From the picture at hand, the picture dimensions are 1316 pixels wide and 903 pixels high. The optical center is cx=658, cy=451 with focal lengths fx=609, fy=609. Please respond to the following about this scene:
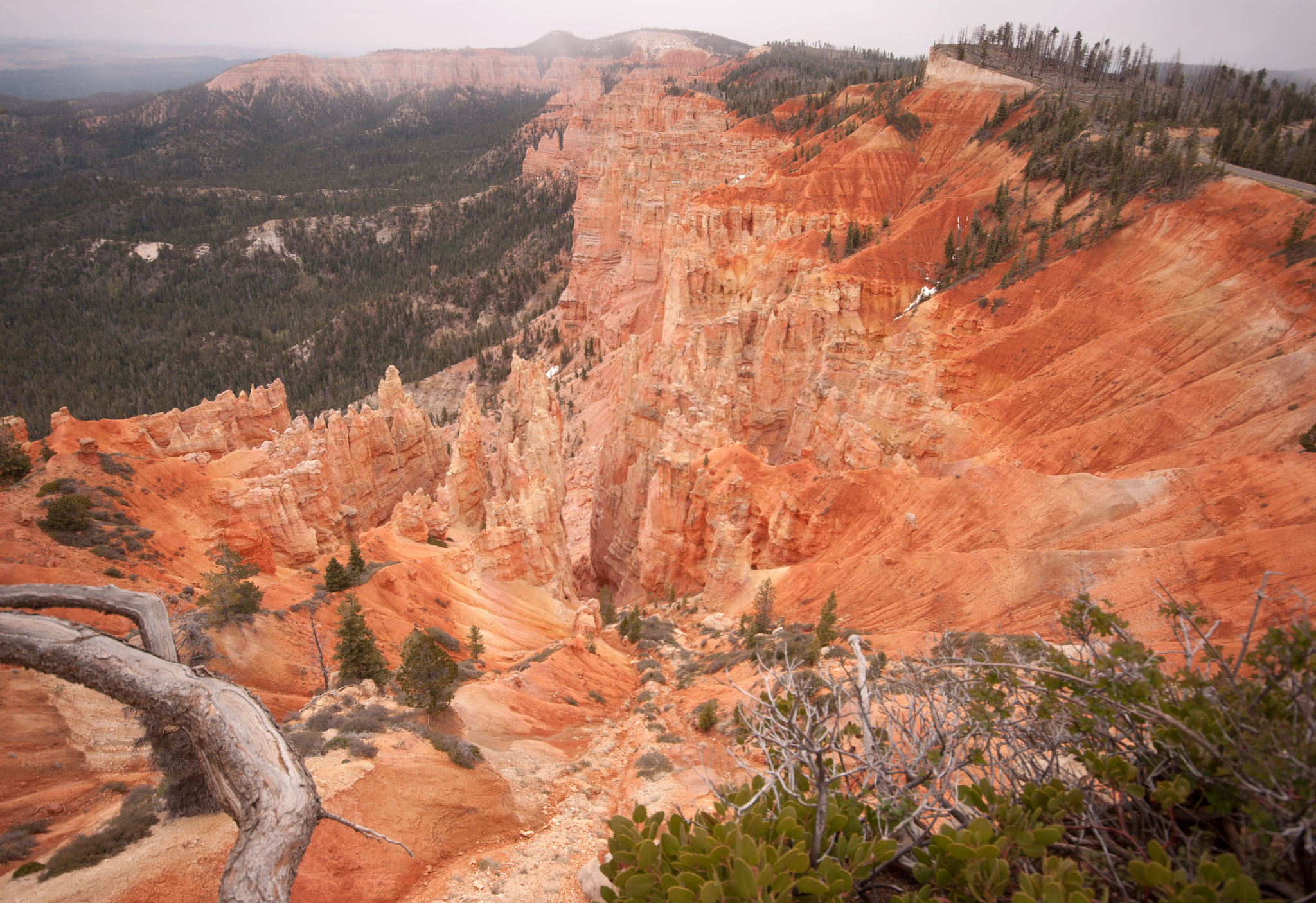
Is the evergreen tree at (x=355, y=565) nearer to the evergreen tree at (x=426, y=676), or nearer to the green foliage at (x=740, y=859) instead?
the evergreen tree at (x=426, y=676)

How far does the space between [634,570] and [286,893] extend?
115ft

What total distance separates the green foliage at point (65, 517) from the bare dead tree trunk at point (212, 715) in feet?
57.0

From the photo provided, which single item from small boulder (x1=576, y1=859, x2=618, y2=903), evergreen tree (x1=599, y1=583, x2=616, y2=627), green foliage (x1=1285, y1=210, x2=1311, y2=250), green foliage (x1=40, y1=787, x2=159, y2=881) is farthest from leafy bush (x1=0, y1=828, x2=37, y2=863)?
green foliage (x1=1285, y1=210, x2=1311, y2=250)

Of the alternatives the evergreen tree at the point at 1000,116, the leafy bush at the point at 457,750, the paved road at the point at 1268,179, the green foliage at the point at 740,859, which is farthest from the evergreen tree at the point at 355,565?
the evergreen tree at the point at 1000,116

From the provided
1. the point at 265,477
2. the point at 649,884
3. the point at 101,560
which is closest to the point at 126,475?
the point at 265,477

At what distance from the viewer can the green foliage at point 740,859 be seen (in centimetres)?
428

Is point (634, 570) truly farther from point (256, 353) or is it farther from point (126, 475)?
point (256, 353)

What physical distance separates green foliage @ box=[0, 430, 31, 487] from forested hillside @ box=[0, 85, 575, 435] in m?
61.5

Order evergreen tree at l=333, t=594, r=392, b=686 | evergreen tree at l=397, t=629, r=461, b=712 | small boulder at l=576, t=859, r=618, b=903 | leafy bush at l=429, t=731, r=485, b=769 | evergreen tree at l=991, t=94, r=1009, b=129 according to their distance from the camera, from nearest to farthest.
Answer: small boulder at l=576, t=859, r=618, b=903 < leafy bush at l=429, t=731, r=485, b=769 < evergreen tree at l=397, t=629, r=461, b=712 < evergreen tree at l=333, t=594, r=392, b=686 < evergreen tree at l=991, t=94, r=1009, b=129

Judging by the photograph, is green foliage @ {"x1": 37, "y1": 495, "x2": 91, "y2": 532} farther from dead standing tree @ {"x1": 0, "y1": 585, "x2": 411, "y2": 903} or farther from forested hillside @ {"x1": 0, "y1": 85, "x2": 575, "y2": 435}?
forested hillside @ {"x1": 0, "y1": 85, "x2": 575, "y2": 435}

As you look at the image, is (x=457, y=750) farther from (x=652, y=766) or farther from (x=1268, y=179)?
(x=1268, y=179)

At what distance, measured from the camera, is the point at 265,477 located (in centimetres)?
2791

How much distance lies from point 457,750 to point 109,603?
840 cm

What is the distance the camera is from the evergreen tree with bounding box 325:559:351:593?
21.4 m
